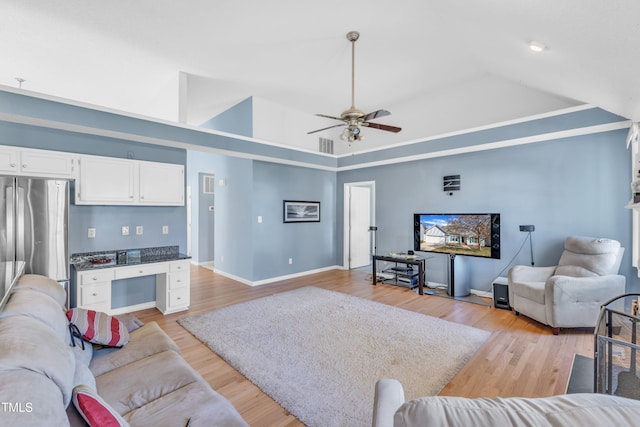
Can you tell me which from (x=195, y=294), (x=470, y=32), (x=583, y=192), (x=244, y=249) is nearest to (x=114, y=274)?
(x=195, y=294)

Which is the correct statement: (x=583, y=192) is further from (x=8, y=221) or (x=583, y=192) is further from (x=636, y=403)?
(x=8, y=221)

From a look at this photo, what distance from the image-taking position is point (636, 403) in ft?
2.03

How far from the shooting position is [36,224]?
3.05 meters

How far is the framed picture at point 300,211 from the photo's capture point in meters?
6.05

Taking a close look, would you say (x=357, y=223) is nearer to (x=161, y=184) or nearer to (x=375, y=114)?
(x=375, y=114)

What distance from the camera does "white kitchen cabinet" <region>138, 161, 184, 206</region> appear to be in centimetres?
402

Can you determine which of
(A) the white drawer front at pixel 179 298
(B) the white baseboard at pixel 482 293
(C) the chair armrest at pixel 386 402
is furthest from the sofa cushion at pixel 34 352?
(B) the white baseboard at pixel 482 293

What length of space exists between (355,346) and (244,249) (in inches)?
132

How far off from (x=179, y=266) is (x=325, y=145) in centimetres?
419

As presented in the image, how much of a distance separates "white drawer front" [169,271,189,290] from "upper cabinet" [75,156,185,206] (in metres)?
1.03

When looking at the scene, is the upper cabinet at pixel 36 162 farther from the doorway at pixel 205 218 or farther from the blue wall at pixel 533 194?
the blue wall at pixel 533 194

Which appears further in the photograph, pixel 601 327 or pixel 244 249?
pixel 244 249

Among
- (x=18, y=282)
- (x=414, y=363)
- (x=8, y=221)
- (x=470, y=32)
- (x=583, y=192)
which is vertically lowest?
(x=414, y=363)

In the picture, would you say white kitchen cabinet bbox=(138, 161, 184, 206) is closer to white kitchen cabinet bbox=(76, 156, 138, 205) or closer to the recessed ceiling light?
white kitchen cabinet bbox=(76, 156, 138, 205)
